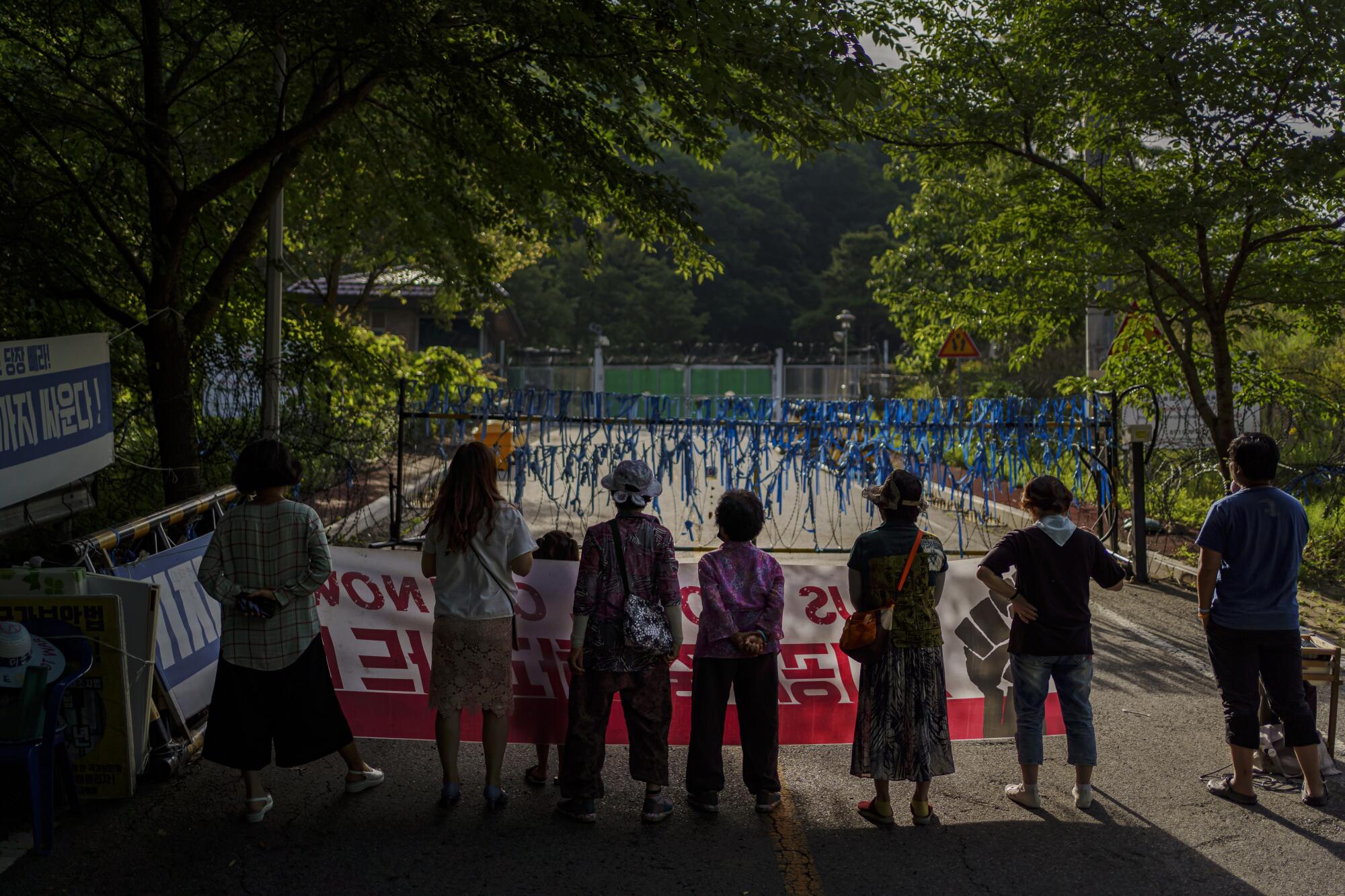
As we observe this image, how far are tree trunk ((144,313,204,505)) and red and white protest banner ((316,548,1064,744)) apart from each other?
282 cm

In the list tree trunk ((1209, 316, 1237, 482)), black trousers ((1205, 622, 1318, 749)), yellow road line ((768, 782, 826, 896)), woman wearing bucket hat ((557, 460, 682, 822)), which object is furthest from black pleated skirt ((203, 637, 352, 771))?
tree trunk ((1209, 316, 1237, 482))

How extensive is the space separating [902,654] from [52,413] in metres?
4.67

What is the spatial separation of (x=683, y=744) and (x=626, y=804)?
0.63 metres

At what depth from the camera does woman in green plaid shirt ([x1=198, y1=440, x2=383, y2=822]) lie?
16.1 feet

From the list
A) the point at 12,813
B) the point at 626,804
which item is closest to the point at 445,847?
the point at 626,804

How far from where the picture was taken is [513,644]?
18.1 feet

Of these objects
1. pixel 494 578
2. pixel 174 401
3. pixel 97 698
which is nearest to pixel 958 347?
pixel 174 401

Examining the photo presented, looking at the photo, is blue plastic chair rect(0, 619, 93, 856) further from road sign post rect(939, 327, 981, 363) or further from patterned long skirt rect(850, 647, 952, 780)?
road sign post rect(939, 327, 981, 363)

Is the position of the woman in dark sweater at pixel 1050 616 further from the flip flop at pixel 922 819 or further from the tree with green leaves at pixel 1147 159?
the tree with green leaves at pixel 1147 159

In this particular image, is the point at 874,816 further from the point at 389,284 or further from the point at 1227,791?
the point at 389,284

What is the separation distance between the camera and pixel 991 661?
5945 mm

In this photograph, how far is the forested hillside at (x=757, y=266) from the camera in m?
68.8

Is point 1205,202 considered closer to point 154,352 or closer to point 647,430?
point 647,430

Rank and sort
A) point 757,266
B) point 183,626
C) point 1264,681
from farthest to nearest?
point 757,266
point 183,626
point 1264,681
